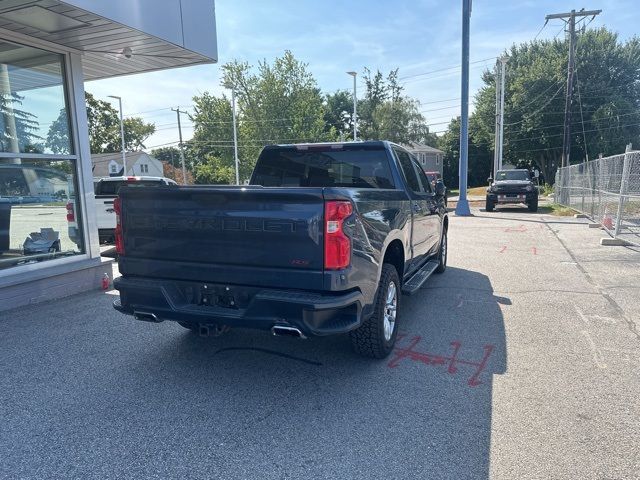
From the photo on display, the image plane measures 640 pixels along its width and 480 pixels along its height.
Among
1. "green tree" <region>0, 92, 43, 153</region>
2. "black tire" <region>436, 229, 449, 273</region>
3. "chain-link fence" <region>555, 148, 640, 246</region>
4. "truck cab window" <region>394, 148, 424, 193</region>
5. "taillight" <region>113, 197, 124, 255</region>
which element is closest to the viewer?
"taillight" <region>113, 197, 124, 255</region>

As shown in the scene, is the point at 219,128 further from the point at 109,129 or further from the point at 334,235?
the point at 334,235

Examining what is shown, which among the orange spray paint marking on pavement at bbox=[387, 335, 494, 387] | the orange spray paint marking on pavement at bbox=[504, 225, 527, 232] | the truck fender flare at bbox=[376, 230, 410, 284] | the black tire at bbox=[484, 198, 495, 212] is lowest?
the orange spray paint marking on pavement at bbox=[504, 225, 527, 232]

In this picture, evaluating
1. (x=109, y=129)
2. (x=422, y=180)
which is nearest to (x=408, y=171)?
(x=422, y=180)

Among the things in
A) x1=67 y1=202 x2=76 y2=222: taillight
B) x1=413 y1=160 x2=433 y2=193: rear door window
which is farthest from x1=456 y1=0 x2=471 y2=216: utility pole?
x1=67 y1=202 x2=76 y2=222: taillight

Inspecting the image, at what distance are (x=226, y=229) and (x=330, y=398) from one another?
61.2 inches

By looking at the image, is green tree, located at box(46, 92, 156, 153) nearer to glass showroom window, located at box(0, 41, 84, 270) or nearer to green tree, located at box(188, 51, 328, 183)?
green tree, located at box(188, 51, 328, 183)

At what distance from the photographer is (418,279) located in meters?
5.46

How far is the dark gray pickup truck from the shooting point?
3.21 metres

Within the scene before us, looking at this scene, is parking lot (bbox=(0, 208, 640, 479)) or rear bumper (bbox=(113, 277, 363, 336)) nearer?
parking lot (bbox=(0, 208, 640, 479))

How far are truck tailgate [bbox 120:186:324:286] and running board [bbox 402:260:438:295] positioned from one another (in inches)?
77.8

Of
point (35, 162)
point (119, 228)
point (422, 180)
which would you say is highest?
point (35, 162)

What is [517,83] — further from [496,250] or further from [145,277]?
[145,277]

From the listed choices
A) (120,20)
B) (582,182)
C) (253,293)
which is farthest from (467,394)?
(582,182)

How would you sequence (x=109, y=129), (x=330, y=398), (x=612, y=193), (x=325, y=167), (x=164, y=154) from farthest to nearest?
(x=164, y=154) → (x=109, y=129) → (x=612, y=193) → (x=325, y=167) → (x=330, y=398)
